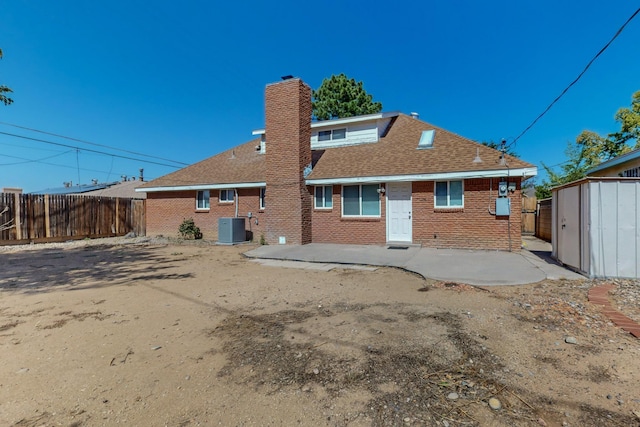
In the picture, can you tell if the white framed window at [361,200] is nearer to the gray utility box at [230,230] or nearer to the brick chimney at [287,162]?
the brick chimney at [287,162]

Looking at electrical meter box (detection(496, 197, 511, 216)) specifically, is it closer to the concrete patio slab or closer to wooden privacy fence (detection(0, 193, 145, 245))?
the concrete patio slab

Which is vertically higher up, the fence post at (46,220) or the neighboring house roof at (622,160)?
the neighboring house roof at (622,160)

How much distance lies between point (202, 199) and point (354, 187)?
813 centimetres

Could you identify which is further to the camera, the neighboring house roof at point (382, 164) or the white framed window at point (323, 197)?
the white framed window at point (323, 197)

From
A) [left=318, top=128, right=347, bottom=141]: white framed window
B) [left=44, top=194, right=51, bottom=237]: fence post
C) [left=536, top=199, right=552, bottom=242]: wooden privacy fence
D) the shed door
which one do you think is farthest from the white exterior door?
[left=44, top=194, right=51, bottom=237]: fence post

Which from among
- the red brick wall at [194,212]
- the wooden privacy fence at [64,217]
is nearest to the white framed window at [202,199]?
the red brick wall at [194,212]

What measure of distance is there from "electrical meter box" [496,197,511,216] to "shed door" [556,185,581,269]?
1946 millimetres

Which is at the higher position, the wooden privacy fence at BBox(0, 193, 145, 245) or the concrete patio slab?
the wooden privacy fence at BBox(0, 193, 145, 245)

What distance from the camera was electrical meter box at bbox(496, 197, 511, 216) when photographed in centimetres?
1014

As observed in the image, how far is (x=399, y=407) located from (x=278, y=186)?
11.1 m

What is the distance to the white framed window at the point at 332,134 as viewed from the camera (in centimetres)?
1581

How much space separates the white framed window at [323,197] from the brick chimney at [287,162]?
34 cm

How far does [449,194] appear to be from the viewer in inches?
436

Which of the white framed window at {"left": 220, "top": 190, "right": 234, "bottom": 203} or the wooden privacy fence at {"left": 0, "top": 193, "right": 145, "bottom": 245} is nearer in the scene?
the wooden privacy fence at {"left": 0, "top": 193, "right": 145, "bottom": 245}
